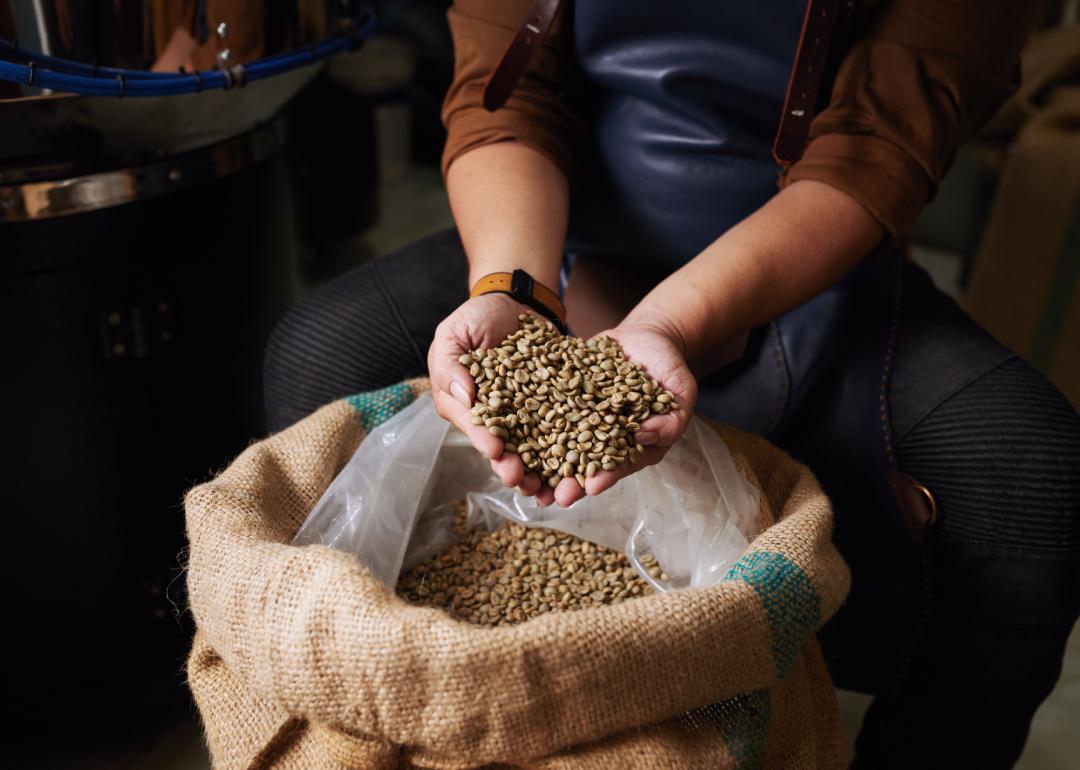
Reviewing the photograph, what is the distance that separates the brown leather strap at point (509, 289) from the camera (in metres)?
0.83

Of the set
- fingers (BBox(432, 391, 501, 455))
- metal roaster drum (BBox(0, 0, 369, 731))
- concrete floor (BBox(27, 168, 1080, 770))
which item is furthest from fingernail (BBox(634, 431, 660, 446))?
concrete floor (BBox(27, 168, 1080, 770))

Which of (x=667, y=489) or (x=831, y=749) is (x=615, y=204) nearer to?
(x=667, y=489)

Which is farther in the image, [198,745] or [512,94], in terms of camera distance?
[198,745]

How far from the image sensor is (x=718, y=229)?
99 cm

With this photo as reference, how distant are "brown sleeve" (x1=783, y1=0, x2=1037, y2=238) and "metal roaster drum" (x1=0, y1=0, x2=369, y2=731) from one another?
548mm

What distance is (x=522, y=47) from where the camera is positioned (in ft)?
3.06

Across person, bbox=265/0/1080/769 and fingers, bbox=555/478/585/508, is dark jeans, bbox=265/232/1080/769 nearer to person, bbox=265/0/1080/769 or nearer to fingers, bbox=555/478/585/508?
person, bbox=265/0/1080/769

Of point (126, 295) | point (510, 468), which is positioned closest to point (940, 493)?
point (510, 468)

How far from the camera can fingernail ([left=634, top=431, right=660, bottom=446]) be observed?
715 mm

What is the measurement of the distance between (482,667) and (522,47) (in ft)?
2.01

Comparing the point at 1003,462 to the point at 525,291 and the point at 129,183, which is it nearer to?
the point at 525,291

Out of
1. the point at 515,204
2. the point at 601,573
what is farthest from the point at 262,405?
the point at 601,573

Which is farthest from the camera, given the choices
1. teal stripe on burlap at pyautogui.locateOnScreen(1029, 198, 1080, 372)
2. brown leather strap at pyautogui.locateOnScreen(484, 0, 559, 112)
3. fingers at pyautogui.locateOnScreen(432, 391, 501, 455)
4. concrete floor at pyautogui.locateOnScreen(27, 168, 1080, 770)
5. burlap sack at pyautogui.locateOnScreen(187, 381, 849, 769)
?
teal stripe on burlap at pyautogui.locateOnScreen(1029, 198, 1080, 372)

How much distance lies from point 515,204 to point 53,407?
506 mm
